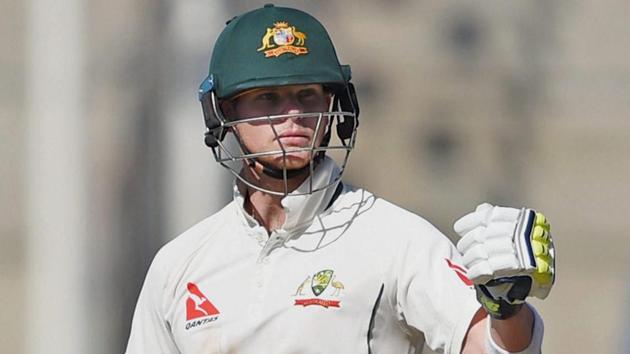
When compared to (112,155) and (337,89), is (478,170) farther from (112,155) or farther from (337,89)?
(337,89)

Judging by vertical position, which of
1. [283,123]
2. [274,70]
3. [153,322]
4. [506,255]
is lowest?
[153,322]

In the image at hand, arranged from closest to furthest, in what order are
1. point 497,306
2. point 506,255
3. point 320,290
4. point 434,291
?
point 506,255, point 497,306, point 434,291, point 320,290

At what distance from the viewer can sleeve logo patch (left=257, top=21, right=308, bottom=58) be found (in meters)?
2.80

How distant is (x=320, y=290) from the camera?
264 centimetres

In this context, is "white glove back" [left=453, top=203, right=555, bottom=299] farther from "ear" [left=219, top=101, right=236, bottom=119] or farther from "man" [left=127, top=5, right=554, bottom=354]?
"ear" [left=219, top=101, right=236, bottom=119]

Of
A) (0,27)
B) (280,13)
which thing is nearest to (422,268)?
(280,13)

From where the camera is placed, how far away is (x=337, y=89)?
2873mm

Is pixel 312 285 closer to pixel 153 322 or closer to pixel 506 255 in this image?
pixel 153 322

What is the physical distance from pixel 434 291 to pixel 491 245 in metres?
0.36

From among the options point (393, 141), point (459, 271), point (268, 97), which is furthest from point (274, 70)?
point (393, 141)

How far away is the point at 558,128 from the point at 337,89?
171 centimetres

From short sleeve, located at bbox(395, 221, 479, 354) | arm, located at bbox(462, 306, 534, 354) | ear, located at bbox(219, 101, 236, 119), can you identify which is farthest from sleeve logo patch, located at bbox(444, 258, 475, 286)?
ear, located at bbox(219, 101, 236, 119)

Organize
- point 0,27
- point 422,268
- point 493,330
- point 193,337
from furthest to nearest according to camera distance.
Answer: point 0,27
point 193,337
point 422,268
point 493,330

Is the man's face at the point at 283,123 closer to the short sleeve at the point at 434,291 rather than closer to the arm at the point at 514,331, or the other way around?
the short sleeve at the point at 434,291
